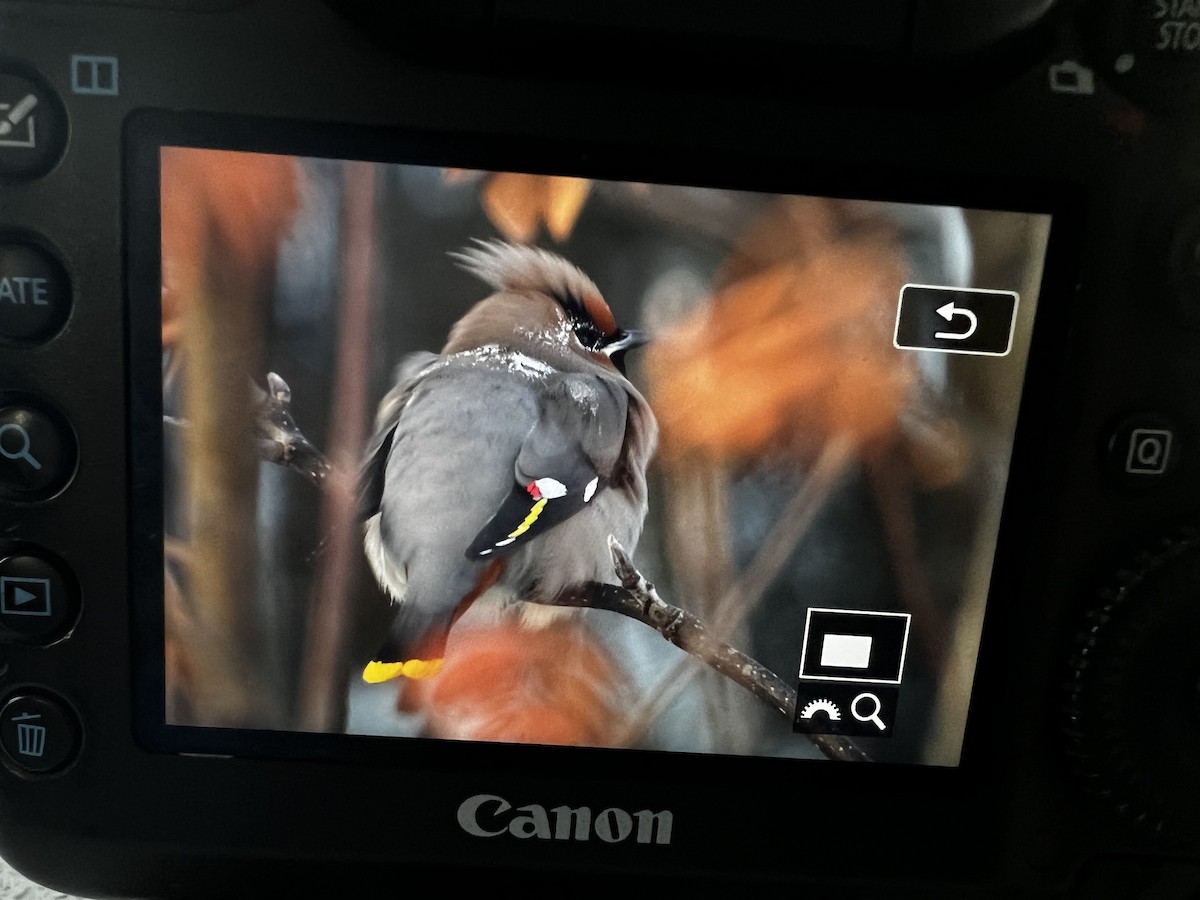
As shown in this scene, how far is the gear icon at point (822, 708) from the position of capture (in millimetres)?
394

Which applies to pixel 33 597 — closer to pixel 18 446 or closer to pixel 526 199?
pixel 18 446

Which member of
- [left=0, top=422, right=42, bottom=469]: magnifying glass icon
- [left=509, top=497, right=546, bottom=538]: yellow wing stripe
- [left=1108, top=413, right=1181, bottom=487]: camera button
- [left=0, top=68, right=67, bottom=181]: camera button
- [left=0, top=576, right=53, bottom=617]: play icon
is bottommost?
[left=0, top=576, right=53, bottom=617]: play icon

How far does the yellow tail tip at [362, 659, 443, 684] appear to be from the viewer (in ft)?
1.26

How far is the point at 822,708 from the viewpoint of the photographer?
39 cm

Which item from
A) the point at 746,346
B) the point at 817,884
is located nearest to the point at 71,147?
the point at 746,346

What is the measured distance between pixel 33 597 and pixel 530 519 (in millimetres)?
189

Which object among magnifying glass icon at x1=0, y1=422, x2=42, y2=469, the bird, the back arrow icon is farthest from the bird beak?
magnifying glass icon at x1=0, y1=422, x2=42, y2=469

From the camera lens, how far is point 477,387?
0.37m

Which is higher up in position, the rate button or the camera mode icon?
the rate button

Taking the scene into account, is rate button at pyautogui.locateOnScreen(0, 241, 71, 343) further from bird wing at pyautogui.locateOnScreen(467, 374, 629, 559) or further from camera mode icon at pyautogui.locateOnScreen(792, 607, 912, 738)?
camera mode icon at pyautogui.locateOnScreen(792, 607, 912, 738)

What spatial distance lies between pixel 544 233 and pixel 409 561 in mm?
133

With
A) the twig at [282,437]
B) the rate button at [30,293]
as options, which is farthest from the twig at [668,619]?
the rate button at [30,293]

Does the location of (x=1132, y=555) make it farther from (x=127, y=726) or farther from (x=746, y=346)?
(x=127, y=726)

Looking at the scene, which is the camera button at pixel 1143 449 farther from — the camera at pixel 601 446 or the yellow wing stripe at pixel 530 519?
the yellow wing stripe at pixel 530 519
